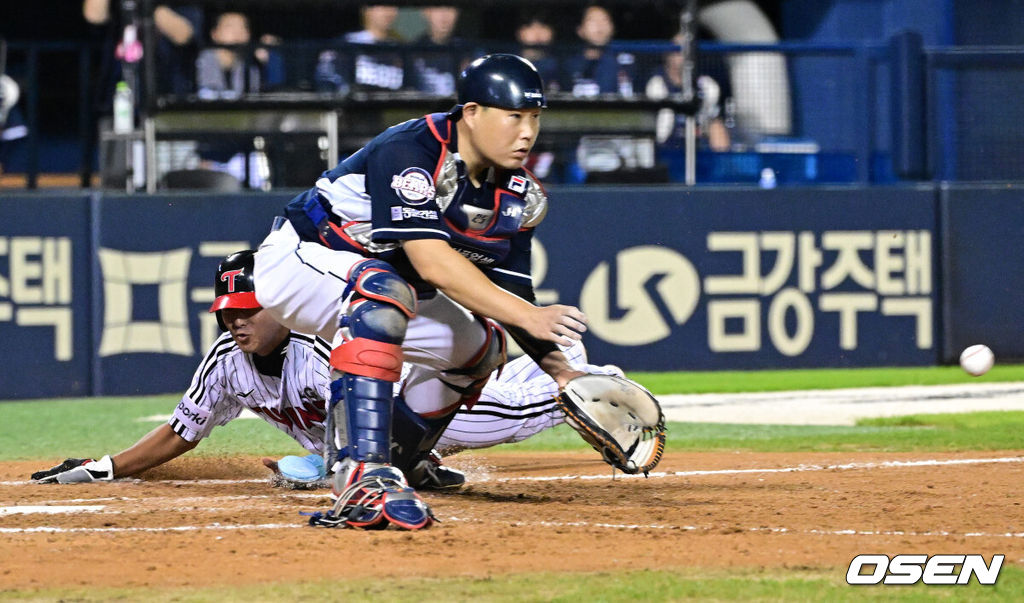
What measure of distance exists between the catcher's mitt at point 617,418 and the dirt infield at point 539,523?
0.20m

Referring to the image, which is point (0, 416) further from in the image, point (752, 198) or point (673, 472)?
point (752, 198)

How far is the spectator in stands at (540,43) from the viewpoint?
11.0m

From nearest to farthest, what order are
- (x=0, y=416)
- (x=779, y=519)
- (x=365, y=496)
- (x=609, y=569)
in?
(x=609, y=569) < (x=365, y=496) < (x=779, y=519) < (x=0, y=416)

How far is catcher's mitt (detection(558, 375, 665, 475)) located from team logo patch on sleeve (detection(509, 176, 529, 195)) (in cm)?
65

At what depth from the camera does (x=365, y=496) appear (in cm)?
413

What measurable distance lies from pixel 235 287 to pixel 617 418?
67.2 inches

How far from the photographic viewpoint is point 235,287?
538 cm

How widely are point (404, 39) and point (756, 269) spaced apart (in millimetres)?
3245

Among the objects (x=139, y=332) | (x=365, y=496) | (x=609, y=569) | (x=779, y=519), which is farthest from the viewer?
(x=139, y=332)

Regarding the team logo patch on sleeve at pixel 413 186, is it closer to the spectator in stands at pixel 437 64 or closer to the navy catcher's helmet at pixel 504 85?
the navy catcher's helmet at pixel 504 85

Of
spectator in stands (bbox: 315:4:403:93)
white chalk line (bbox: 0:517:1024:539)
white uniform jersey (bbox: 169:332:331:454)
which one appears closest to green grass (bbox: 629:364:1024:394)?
spectator in stands (bbox: 315:4:403:93)

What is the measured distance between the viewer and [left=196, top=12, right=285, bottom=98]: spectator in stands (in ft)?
34.9

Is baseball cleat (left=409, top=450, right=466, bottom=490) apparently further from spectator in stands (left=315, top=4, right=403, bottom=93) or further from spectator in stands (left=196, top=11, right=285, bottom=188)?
spectator in stands (left=315, top=4, right=403, bottom=93)

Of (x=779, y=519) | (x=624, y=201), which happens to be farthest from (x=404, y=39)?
(x=779, y=519)
